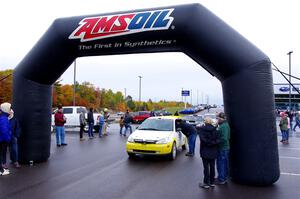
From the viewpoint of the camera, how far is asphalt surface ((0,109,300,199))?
6676 mm

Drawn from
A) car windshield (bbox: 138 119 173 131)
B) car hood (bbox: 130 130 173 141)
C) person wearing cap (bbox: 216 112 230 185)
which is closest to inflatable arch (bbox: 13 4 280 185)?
person wearing cap (bbox: 216 112 230 185)

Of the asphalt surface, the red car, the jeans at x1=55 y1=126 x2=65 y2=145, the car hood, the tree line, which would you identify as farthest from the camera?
the tree line

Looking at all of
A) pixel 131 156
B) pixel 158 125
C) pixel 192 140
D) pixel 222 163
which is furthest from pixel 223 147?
pixel 131 156

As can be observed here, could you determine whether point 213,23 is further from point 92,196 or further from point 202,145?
point 92,196

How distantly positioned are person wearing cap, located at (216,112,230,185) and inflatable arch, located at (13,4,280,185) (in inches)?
11.3

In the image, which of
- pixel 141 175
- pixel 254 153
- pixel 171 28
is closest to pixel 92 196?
pixel 141 175

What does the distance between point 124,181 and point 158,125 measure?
14.4 feet

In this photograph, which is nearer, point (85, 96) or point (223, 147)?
point (223, 147)

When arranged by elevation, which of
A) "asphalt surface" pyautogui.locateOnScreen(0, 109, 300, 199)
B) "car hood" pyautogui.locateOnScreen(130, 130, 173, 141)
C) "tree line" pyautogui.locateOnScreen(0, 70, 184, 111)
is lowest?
"asphalt surface" pyautogui.locateOnScreen(0, 109, 300, 199)

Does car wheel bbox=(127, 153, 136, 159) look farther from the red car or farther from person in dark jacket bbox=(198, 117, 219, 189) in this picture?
the red car

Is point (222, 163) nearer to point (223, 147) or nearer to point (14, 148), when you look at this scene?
point (223, 147)

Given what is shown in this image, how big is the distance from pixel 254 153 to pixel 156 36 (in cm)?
389

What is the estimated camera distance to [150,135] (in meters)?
10.9

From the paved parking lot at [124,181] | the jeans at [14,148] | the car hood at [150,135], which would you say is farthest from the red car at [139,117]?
the jeans at [14,148]
